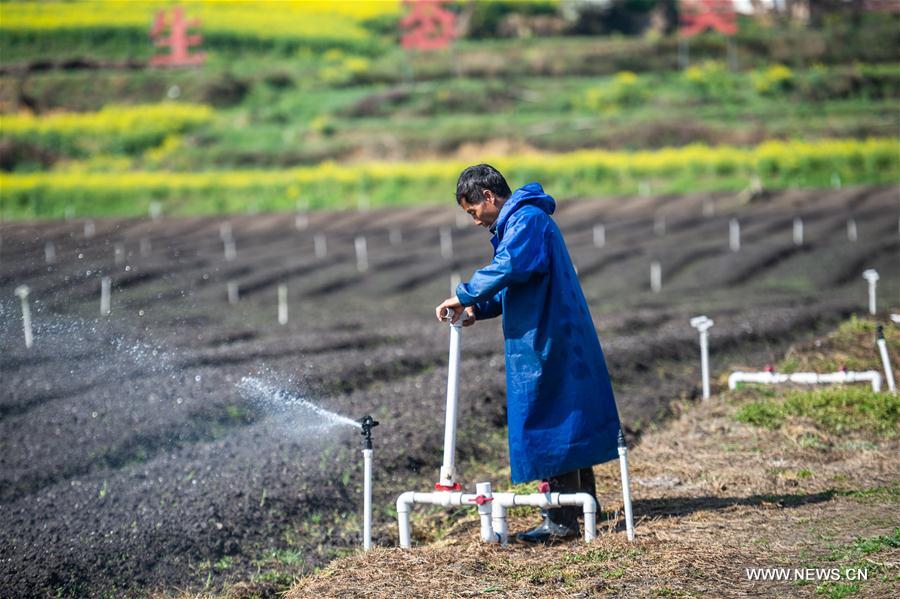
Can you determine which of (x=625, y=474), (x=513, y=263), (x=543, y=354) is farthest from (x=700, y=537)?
(x=513, y=263)

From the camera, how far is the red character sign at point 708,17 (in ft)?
180

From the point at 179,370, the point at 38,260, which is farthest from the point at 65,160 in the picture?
the point at 179,370

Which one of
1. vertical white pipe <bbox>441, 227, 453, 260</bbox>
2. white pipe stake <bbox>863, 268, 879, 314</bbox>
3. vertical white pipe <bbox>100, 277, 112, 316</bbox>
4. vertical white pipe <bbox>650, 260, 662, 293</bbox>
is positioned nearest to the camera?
white pipe stake <bbox>863, 268, 879, 314</bbox>

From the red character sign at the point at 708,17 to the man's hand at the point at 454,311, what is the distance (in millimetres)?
50929

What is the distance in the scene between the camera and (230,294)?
79.9ft

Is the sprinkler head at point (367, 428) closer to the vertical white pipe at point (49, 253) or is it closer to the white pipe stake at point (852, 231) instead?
the white pipe stake at point (852, 231)

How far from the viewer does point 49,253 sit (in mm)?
32219

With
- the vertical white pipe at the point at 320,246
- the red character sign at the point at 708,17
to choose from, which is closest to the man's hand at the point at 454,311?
the vertical white pipe at the point at 320,246

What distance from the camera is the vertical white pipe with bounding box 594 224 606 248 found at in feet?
101

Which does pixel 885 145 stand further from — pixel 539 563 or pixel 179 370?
pixel 539 563

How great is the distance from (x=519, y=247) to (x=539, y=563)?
176 centimetres

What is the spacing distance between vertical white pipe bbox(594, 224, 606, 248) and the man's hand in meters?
23.2

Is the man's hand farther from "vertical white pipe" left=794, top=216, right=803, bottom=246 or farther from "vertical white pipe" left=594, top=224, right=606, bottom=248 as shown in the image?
"vertical white pipe" left=594, top=224, right=606, bottom=248

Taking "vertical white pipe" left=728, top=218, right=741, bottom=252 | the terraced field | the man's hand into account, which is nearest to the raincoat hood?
the man's hand
